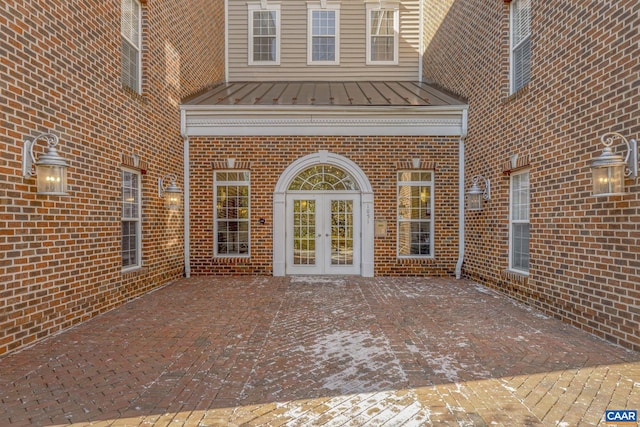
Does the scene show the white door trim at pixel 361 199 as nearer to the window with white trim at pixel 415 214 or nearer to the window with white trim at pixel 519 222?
the window with white trim at pixel 415 214

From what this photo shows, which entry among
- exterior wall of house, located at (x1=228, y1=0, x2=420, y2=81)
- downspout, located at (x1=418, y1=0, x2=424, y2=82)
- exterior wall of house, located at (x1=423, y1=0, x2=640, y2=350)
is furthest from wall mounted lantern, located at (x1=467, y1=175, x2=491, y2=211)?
exterior wall of house, located at (x1=228, y1=0, x2=420, y2=81)

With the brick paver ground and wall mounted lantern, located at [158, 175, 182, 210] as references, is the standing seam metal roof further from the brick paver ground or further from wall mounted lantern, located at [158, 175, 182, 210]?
the brick paver ground

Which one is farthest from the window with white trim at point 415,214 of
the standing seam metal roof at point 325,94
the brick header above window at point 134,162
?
the brick header above window at point 134,162

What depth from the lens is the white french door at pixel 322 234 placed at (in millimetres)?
8914

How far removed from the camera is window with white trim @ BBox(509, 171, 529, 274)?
6.41 m

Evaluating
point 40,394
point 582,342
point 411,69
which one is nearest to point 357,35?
point 411,69

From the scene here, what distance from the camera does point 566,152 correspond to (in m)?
5.16

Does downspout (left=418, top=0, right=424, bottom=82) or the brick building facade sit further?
downspout (left=418, top=0, right=424, bottom=82)

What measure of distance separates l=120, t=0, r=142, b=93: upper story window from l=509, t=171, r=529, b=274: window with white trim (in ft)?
24.3

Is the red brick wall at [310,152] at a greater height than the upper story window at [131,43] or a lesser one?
lesser

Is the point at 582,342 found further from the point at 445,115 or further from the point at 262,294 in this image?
the point at 445,115

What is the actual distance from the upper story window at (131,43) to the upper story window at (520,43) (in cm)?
710

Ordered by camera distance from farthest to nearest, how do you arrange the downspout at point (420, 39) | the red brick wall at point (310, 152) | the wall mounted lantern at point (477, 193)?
the downspout at point (420, 39) → the red brick wall at point (310, 152) → the wall mounted lantern at point (477, 193)

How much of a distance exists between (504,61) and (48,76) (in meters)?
7.41
